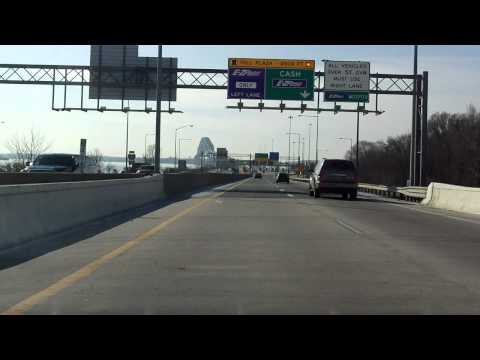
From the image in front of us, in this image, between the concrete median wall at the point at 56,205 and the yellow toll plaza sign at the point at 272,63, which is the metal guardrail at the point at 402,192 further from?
the concrete median wall at the point at 56,205

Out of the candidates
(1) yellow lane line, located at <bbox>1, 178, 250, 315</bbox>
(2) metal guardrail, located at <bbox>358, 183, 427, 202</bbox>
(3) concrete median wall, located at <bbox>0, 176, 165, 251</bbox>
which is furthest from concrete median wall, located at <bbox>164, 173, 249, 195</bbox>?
(1) yellow lane line, located at <bbox>1, 178, 250, 315</bbox>

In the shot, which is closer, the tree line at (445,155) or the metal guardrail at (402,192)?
the metal guardrail at (402,192)

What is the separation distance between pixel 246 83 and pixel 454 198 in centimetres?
1873

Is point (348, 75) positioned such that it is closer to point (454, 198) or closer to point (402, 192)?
point (402, 192)

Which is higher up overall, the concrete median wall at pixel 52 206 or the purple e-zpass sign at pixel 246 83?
the purple e-zpass sign at pixel 246 83

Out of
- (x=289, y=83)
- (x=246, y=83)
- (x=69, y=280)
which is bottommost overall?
(x=69, y=280)

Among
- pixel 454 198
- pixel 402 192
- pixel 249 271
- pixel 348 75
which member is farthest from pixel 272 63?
pixel 249 271

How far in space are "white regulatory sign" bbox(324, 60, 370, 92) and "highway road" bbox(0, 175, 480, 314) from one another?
90.4 feet

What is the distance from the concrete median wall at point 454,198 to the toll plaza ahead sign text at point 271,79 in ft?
44.5

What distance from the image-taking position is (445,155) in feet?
356

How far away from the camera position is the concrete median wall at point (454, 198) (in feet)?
89.7

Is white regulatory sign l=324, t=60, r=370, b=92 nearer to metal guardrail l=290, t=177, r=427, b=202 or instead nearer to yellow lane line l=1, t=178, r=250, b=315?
metal guardrail l=290, t=177, r=427, b=202

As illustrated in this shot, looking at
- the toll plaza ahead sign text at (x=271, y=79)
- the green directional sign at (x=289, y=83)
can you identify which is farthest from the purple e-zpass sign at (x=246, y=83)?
the green directional sign at (x=289, y=83)
